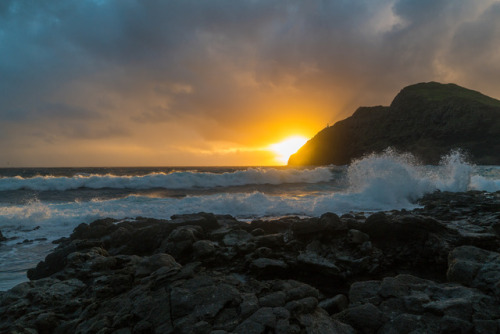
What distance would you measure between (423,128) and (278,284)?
3626 inches

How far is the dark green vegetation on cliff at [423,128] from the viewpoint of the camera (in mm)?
70438

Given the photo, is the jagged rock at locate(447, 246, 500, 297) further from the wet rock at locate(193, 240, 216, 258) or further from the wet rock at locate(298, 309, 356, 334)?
the wet rock at locate(193, 240, 216, 258)

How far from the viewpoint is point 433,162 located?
7238cm

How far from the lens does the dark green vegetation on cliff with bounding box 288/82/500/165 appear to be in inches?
2773

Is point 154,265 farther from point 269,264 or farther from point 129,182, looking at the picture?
point 129,182

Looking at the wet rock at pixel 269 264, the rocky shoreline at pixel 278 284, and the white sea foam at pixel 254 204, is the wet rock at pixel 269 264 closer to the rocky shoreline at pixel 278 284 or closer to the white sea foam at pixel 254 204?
the rocky shoreline at pixel 278 284

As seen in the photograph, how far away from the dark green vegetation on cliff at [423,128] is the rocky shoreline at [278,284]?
77690mm

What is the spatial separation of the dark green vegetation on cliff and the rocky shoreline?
7769 centimetres

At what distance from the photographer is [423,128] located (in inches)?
3221

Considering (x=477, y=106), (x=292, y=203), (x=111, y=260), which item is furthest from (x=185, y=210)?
(x=477, y=106)

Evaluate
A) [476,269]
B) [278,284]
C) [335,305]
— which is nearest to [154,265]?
[278,284]

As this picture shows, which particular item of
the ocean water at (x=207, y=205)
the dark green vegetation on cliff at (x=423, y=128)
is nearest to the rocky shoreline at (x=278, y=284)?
the ocean water at (x=207, y=205)

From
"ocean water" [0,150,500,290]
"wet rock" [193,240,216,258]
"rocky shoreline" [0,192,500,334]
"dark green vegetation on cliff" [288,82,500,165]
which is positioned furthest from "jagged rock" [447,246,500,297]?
"dark green vegetation on cliff" [288,82,500,165]

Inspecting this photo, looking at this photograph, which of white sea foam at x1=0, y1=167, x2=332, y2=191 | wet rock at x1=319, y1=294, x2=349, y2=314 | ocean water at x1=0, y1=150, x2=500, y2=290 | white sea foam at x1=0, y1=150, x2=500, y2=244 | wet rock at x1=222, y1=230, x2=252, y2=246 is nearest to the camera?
wet rock at x1=319, y1=294, x2=349, y2=314
